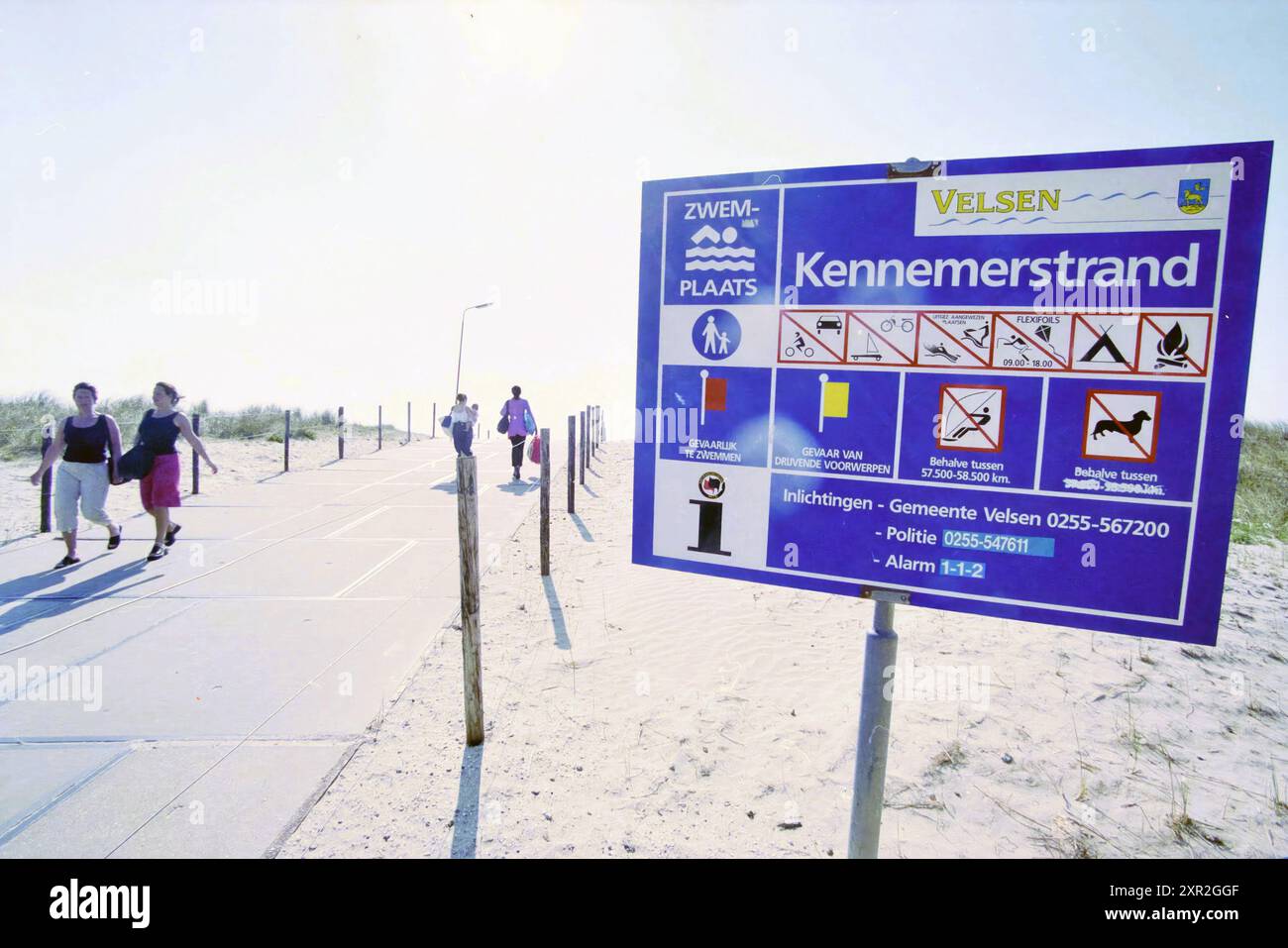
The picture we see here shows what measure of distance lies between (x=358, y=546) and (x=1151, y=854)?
8.52 meters

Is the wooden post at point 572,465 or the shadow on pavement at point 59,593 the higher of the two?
the wooden post at point 572,465

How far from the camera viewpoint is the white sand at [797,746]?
11.0ft

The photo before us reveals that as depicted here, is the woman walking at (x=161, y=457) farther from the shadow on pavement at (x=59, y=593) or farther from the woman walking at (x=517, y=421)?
the woman walking at (x=517, y=421)

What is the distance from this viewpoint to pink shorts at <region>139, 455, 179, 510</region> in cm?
772

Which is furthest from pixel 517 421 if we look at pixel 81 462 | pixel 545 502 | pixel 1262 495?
pixel 1262 495

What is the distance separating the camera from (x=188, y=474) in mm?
13641

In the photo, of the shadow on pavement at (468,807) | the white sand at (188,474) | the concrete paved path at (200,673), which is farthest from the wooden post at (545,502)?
the white sand at (188,474)

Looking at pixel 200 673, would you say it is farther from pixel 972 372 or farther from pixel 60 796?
pixel 972 372

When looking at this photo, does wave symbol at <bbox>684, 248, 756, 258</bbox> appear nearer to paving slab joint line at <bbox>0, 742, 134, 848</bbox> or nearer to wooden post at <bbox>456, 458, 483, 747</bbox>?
wooden post at <bbox>456, 458, 483, 747</bbox>

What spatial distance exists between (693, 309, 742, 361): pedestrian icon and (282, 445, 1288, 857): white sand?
8.11 ft

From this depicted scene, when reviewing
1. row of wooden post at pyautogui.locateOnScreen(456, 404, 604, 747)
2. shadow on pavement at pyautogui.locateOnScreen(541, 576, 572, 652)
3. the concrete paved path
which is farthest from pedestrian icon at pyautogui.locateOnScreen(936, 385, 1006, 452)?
shadow on pavement at pyautogui.locateOnScreen(541, 576, 572, 652)

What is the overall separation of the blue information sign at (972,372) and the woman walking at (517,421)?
43.3 ft

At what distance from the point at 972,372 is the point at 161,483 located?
893 cm

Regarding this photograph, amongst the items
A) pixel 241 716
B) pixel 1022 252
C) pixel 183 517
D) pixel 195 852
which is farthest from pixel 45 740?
pixel 183 517
